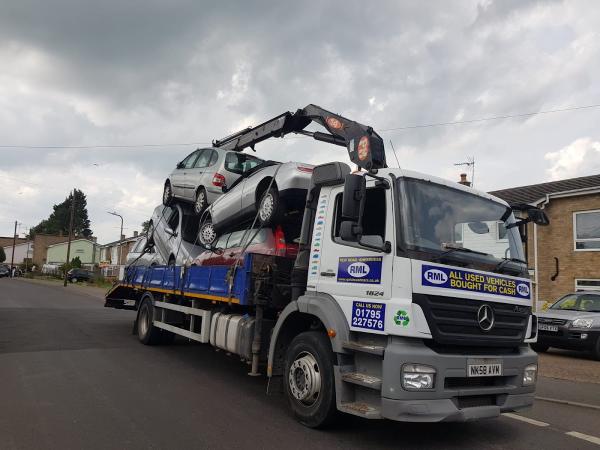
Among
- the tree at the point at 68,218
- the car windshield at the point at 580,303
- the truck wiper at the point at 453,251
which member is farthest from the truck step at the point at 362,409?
the tree at the point at 68,218

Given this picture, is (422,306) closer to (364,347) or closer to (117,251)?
(364,347)

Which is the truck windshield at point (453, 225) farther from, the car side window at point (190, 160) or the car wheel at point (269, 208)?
the car side window at point (190, 160)

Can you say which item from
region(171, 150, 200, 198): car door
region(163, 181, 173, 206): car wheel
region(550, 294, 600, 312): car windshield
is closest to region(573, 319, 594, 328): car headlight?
region(550, 294, 600, 312): car windshield

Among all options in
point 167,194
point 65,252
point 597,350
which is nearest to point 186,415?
point 167,194

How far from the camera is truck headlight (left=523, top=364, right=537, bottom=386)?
4.83m

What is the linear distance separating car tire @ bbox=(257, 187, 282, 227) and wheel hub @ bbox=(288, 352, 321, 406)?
220cm

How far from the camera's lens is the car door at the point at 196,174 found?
33.2 feet

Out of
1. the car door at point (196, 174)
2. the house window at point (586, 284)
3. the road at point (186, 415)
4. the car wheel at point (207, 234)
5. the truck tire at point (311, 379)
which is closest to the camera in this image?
the road at point (186, 415)

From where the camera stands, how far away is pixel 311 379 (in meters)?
4.91

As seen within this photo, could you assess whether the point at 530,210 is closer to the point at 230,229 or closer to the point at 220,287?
the point at 220,287

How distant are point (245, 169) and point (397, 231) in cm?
566

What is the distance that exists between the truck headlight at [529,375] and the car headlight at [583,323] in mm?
6827

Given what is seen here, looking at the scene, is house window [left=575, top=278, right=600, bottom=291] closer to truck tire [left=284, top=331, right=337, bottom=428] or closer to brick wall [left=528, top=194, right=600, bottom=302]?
brick wall [left=528, top=194, right=600, bottom=302]

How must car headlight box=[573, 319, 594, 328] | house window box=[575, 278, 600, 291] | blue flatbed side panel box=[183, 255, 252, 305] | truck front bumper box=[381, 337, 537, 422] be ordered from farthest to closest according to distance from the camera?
house window box=[575, 278, 600, 291] < car headlight box=[573, 319, 594, 328] < blue flatbed side panel box=[183, 255, 252, 305] < truck front bumper box=[381, 337, 537, 422]
